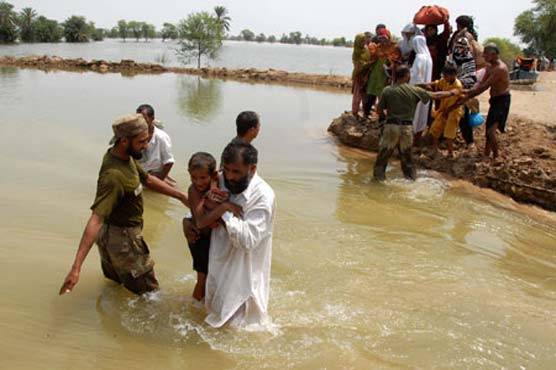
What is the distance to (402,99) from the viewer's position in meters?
6.88

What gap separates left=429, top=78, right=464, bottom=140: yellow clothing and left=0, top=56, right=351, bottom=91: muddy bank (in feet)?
52.8

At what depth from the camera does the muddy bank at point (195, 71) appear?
25.0 m

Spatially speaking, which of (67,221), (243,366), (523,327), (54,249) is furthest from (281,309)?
(67,221)

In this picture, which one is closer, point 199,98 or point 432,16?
point 432,16

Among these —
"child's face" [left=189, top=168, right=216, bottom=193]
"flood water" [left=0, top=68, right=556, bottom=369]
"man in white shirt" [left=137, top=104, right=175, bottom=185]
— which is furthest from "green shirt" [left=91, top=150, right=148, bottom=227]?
"man in white shirt" [left=137, top=104, right=175, bottom=185]

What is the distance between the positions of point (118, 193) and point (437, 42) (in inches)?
280

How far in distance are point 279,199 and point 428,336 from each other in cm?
341

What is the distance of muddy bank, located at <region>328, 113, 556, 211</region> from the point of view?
6844 millimetres

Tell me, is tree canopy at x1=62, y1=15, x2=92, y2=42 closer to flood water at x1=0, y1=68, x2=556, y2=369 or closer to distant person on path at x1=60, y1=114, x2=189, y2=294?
flood water at x1=0, y1=68, x2=556, y2=369

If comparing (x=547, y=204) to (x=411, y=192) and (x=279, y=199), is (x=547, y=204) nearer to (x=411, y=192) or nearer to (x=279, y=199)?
(x=411, y=192)

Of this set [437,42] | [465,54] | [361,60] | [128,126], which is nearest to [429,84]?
[465,54]

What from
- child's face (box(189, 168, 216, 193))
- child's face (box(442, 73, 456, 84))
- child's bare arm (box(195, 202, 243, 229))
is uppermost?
child's face (box(442, 73, 456, 84))

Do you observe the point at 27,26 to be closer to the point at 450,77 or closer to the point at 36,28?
the point at 36,28

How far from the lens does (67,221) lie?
541 centimetres
